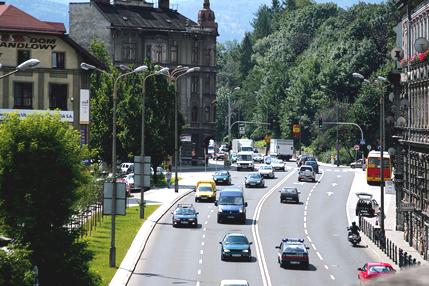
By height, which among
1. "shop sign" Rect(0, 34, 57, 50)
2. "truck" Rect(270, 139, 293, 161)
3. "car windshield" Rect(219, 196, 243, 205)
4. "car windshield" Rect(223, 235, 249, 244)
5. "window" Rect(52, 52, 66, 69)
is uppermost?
"shop sign" Rect(0, 34, 57, 50)

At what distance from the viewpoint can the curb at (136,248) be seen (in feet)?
131

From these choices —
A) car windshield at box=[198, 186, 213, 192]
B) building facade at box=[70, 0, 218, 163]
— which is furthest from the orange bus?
Result: building facade at box=[70, 0, 218, 163]

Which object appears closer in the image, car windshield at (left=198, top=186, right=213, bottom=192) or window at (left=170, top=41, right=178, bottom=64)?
car windshield at (left=198, top=186, right=213, bottom=192)

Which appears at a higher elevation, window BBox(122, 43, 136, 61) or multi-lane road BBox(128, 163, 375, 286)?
window BBox(122, 43, 136, 61)

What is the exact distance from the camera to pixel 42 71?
3095 inches

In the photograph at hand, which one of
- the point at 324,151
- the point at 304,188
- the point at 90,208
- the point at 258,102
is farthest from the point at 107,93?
the point at 258,102

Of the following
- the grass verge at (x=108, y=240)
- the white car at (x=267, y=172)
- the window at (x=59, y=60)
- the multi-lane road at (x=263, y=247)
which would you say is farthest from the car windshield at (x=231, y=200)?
the white car at (x=267, y=172)

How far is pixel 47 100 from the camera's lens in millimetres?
78375

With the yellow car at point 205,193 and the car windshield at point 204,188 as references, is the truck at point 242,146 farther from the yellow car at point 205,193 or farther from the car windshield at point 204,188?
the car windshield at point 204,188

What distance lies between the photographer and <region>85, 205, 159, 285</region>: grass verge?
4188cm

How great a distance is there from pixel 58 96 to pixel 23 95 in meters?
3.17

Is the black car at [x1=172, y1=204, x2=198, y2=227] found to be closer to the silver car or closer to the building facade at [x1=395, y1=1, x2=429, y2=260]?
the building facade at [x1=395, y1=1, x2=429, y2=260]

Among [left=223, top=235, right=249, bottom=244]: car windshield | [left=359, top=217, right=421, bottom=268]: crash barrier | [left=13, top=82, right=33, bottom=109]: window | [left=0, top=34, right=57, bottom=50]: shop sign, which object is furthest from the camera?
[left=13, top=82, right=33, bottom=109]: window

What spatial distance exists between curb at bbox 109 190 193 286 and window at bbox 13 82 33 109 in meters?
14.2
